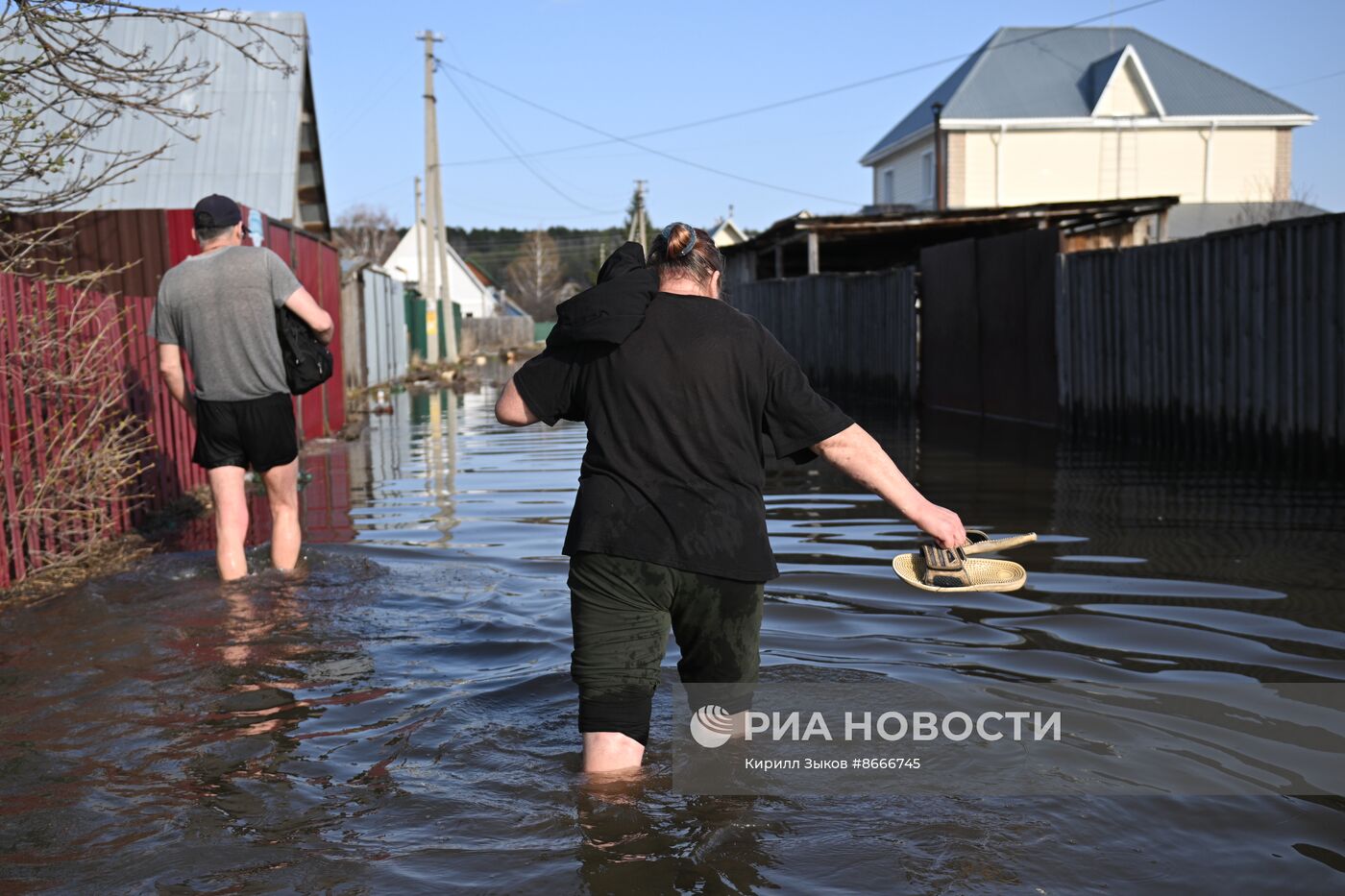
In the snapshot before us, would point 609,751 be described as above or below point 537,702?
above

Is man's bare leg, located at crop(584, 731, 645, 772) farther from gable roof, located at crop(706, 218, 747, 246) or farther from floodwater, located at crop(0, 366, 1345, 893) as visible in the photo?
gable roof, located at crop(706, 218, 747, 246)

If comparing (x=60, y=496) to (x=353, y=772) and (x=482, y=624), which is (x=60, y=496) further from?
(x=353, y=772)

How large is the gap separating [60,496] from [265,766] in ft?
12.4

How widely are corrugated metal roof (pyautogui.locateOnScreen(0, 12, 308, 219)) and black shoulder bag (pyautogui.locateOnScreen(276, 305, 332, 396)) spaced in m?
12.0

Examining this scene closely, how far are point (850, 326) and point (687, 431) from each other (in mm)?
17477

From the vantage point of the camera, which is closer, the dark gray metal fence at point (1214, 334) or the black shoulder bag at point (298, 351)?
the black shoulder bag at point (298, 351)

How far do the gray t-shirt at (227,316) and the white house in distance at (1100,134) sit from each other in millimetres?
31588

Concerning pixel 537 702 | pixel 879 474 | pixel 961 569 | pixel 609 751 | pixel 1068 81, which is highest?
pixel 1068 81

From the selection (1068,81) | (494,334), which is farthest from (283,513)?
(494,334)

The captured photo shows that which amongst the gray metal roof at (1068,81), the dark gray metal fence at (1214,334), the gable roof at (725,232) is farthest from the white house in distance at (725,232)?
the dark gray metal fence at (1214,334)

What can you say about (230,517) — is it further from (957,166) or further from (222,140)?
(957,166)

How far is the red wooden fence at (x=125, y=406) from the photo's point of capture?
6.61 meters

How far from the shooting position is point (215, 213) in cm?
605

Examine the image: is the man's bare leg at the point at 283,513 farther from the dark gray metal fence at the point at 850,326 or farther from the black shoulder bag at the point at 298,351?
the dark gray metal fence at the point at 850,326
